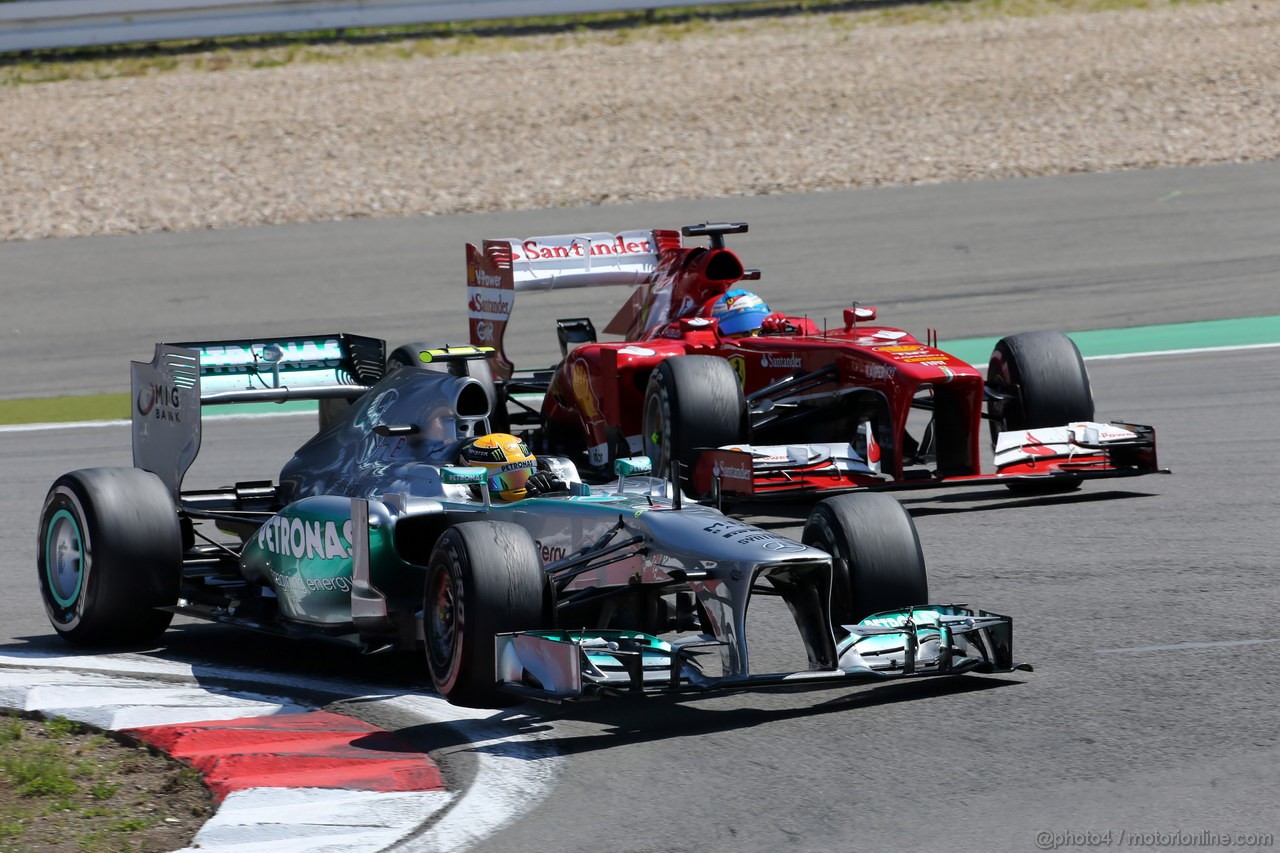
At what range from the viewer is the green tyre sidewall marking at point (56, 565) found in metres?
8.59

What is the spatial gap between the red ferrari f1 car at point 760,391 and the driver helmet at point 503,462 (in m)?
2.56

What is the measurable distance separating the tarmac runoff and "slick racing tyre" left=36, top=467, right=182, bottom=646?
0.21m

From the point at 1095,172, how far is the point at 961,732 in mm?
19153

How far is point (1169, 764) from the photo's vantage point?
20.1ft

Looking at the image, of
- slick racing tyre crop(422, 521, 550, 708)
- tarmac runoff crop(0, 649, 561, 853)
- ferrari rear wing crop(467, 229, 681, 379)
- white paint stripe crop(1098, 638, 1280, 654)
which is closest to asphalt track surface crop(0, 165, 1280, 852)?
white paint stripe crop(1098, 638, 1280, 654)

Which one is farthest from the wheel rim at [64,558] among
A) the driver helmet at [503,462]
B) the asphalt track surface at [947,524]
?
the driver helmet at [503,462]

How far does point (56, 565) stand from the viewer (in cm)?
883

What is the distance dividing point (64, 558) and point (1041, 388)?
605cm

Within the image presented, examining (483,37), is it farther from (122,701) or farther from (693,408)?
(122,701)

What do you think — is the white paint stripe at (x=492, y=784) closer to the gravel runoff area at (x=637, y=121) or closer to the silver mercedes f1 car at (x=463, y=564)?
the silver mercedes f1 car at (x=463, y=564)

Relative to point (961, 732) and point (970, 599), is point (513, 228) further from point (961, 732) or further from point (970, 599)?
point (961, 732)

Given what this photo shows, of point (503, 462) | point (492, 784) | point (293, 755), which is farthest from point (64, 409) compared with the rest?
point (492, 784)

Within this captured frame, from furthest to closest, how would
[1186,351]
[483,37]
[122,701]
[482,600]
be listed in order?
[483,37] < [1186,351] < [122,701] < [482,600]

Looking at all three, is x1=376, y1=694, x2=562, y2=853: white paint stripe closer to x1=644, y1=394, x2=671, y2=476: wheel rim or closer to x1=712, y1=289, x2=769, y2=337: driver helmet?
x1=644, y1=394, x2=671, y2=476: wheel rim
